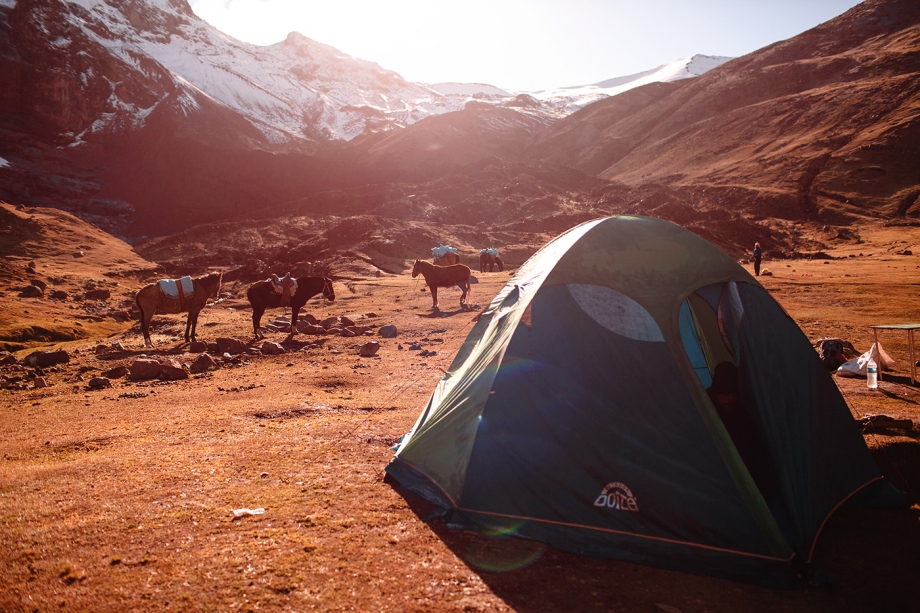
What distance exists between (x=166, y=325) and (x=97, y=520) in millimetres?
15940

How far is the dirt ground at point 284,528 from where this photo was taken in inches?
149

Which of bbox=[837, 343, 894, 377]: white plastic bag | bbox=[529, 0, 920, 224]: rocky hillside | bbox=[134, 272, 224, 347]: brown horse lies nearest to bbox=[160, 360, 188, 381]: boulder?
bbox=[134, 272, 224, 347]: brown horse

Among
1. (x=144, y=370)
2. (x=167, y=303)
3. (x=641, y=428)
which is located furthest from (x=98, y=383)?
(x=641, y=428)

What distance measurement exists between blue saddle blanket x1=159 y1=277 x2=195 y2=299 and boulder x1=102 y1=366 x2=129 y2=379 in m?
4.28

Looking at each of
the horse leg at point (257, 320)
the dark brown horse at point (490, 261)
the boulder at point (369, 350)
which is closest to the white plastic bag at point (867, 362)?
the boulder at point (369, 350)

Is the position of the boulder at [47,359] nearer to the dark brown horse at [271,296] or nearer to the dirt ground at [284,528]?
the dirt ground at [284,528]

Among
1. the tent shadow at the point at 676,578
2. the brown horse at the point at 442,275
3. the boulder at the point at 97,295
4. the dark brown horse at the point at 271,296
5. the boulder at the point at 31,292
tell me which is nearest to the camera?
the tent shadow at the point at 676,578

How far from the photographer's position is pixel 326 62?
17762 centimetres

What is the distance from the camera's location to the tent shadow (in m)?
3.78

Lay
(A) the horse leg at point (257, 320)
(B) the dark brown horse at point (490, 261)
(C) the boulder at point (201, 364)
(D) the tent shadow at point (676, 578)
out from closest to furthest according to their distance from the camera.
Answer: (D) the tent shadow at point (676, 578) → (C) the boulder at point (201, 364) → (A) the horse leg at point (257, 320) → (B) the dark brown horse at point (490, 261)

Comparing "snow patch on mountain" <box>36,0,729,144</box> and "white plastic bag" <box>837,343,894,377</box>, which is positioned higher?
"snow patch on mountain" <box>36,0,729,144</box>

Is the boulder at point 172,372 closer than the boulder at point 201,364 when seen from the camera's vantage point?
Yes

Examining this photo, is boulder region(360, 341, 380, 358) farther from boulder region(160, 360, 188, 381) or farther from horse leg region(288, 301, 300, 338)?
boulder region(160, 360, 188, 381)

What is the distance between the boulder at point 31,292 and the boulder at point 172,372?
54.4 ft
